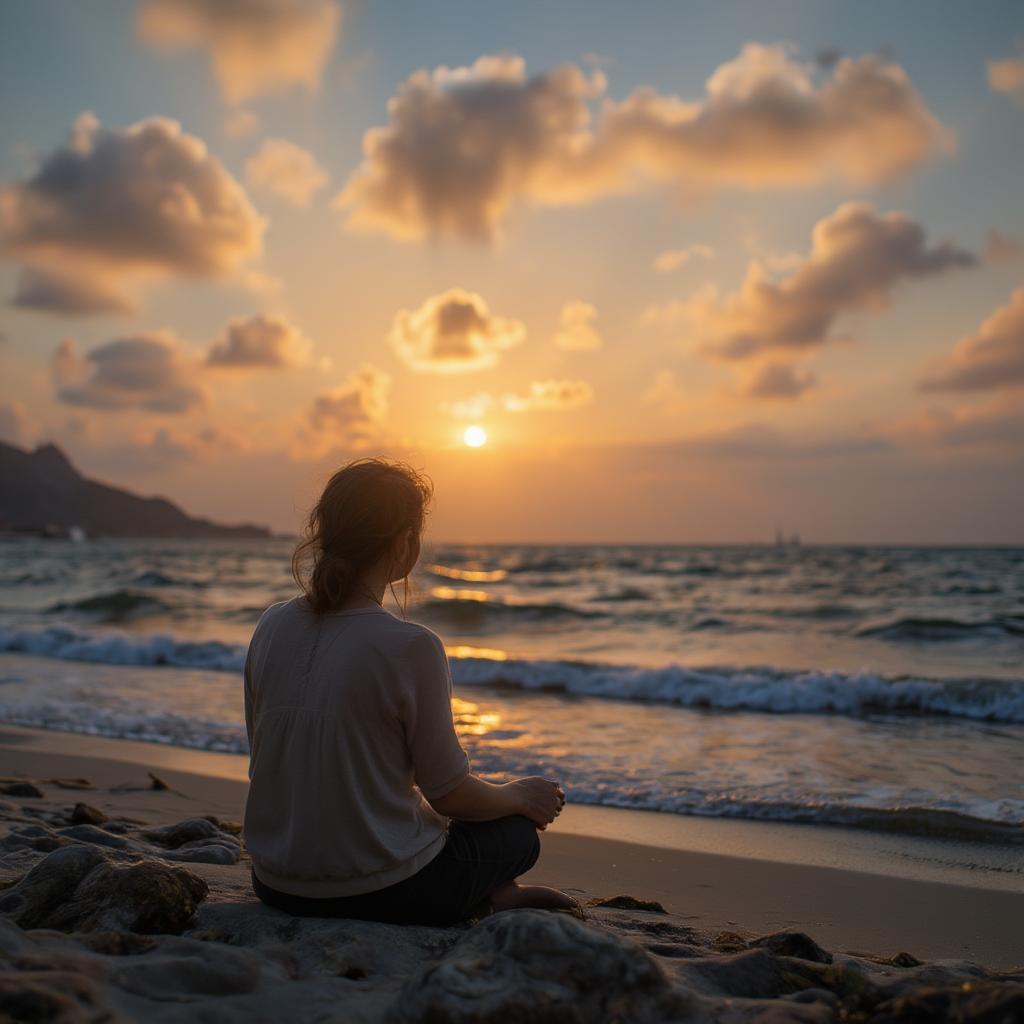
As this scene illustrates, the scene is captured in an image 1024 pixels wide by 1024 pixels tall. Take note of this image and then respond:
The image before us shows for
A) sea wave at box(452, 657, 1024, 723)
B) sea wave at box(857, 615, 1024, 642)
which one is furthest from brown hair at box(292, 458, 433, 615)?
sea wave at box(857, 615, 1024, 642)

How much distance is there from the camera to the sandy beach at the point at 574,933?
2.12 m

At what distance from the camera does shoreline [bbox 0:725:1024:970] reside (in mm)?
3625

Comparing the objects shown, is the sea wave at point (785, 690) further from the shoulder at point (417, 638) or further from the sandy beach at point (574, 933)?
the shoulder at point (417, 638)

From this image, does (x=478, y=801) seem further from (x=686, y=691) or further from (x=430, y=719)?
(x=686, y=691)

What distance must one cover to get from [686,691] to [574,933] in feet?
27.1

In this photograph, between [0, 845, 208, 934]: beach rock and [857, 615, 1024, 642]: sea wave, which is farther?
[857, 615, 1024, 642]: sea wave

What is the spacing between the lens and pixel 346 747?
8.43 ft

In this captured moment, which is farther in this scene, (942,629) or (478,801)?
(942,629)

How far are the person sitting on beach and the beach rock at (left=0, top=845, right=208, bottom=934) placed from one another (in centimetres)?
27

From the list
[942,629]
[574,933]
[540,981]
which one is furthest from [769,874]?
[942,629]

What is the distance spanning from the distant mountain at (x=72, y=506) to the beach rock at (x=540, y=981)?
436ft

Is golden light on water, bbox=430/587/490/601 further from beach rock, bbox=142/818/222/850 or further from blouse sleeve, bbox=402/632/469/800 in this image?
blouse sleeve, bbox=402/632/469/800

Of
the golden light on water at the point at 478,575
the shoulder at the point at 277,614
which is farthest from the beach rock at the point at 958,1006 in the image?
the golden light on water at the point at 478,575

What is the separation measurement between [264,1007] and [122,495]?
5761 inches
